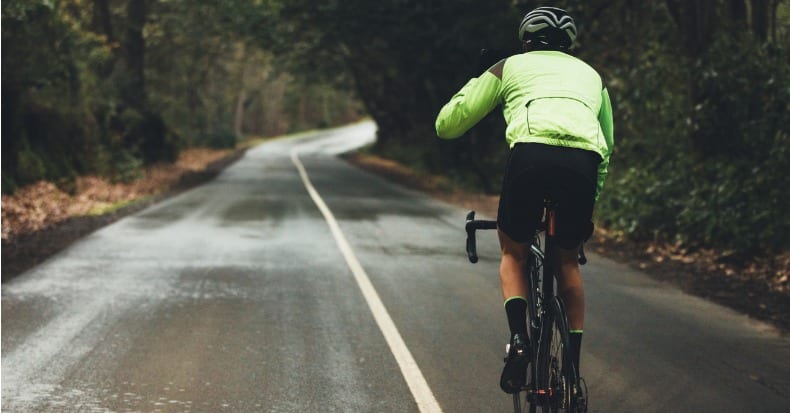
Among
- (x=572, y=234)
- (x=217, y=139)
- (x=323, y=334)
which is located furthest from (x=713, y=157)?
(x=217, y=139)

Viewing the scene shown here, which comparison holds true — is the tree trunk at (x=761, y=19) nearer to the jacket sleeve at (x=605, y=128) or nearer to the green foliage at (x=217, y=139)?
the jacket sleeve at (x=605, y=128)

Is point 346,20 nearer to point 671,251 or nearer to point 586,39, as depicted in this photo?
point 586,39

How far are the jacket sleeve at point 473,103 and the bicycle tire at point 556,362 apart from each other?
94cm

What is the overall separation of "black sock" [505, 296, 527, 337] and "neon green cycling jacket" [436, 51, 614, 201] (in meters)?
0.62

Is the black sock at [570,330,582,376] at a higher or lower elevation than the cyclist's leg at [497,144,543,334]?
lower

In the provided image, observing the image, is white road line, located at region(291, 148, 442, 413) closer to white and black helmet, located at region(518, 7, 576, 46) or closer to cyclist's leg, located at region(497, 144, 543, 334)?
cyclist's leg, located at region(497, 144, 543, 334)

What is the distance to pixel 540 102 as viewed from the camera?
14.2 ft

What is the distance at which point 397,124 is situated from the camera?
4969 cm

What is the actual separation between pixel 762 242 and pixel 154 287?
7.43 metres

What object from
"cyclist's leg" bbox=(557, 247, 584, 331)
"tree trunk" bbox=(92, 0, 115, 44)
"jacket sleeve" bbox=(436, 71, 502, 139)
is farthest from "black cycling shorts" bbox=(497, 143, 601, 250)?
"tree trunk" bbox=(92, 0, 115, 44)

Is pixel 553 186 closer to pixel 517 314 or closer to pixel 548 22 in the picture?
pixel 517 314

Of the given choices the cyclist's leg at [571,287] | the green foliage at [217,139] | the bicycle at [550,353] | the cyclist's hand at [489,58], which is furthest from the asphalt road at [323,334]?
the green foliage at [217,139]

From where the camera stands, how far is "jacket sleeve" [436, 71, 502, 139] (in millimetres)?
4445

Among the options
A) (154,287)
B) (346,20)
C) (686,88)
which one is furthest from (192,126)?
(154,287)
